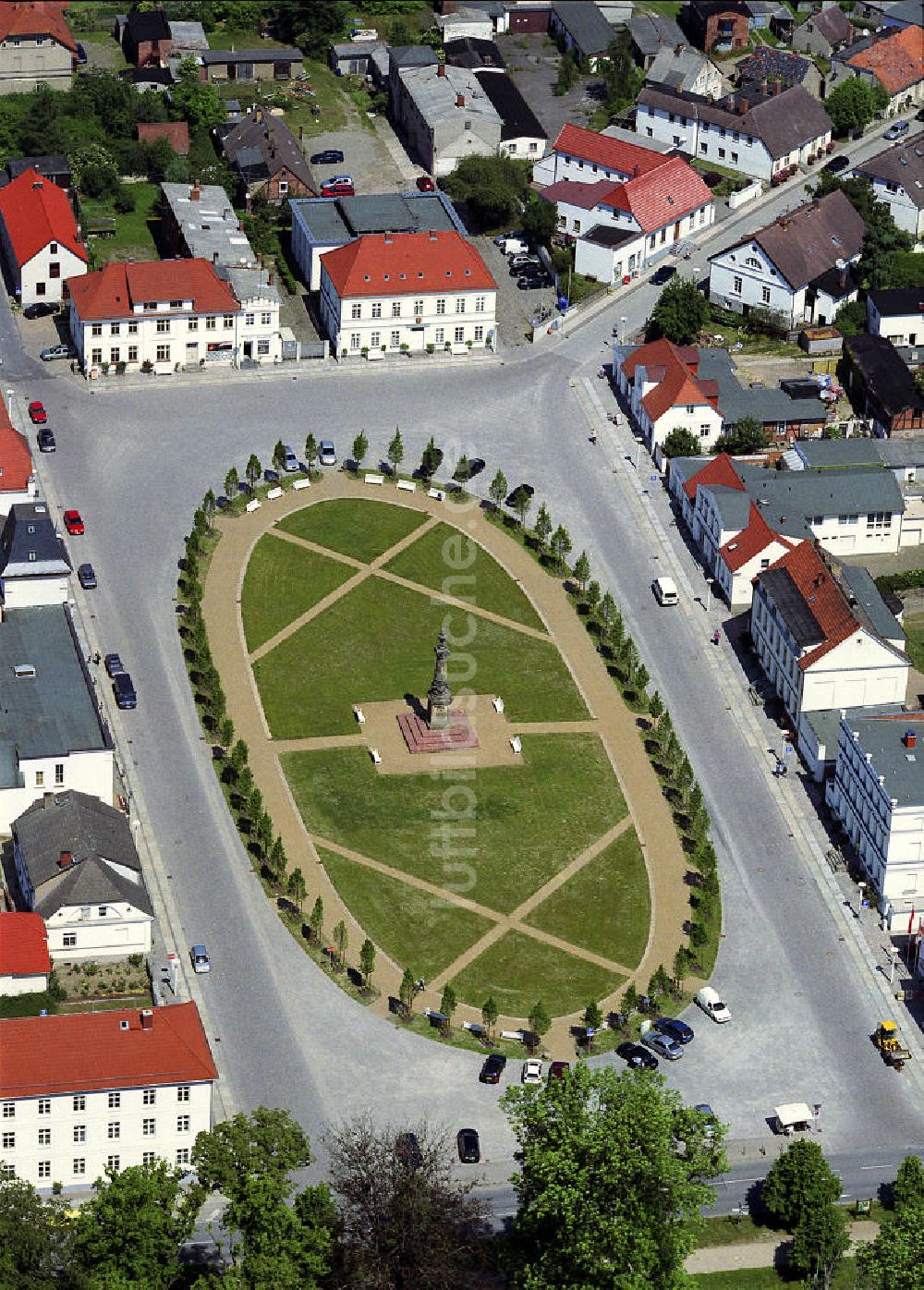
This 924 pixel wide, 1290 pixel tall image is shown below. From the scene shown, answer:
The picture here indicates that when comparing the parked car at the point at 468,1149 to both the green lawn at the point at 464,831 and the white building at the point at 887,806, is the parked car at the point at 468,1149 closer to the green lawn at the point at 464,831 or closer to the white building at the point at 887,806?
the green lawn at the point at 464,831

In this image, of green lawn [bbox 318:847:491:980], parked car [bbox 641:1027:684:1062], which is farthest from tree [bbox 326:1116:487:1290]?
green lawn [bbox 318:847:491:980]

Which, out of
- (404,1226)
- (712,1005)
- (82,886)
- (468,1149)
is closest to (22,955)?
(82,886)

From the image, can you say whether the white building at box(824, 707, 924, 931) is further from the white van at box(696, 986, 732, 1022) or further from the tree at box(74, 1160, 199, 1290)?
the tree at box(74, 1160, 199, 1290)

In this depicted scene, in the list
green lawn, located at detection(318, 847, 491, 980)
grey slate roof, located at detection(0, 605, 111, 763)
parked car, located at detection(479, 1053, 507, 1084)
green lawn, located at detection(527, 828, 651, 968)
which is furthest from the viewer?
Result: grey slate roof, located at detection(0, 605, 111, 763)

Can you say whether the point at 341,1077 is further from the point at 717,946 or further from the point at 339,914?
the point at 717,946

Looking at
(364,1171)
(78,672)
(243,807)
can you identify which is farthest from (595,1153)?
(78,672)

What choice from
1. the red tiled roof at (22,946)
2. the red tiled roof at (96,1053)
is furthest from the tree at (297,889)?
the red tiled roof at (96,1053)

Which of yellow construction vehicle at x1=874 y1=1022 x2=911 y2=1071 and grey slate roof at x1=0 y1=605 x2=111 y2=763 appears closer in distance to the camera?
yellow construction vehicle at x1=874 y1=1022 x2=911 y2=1071
